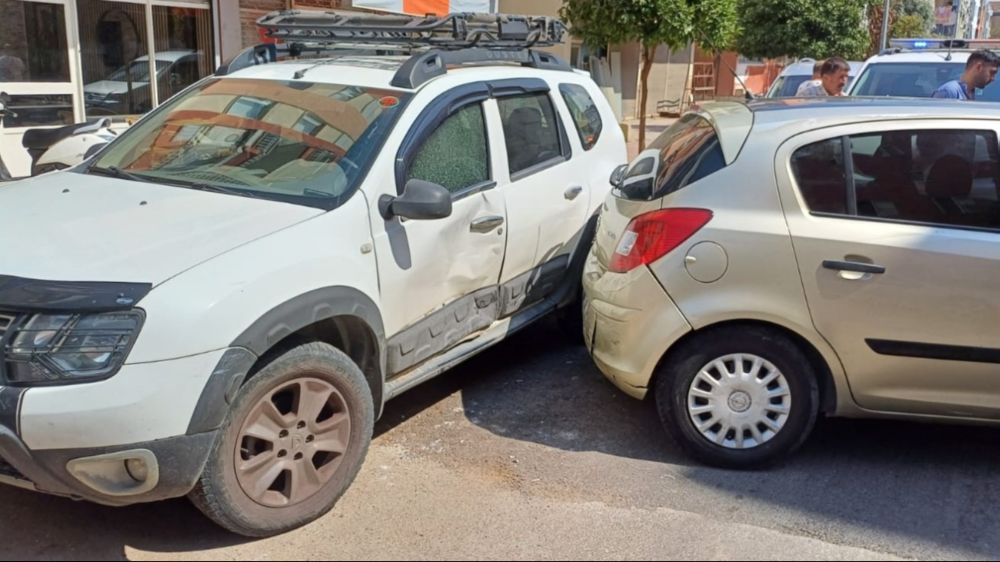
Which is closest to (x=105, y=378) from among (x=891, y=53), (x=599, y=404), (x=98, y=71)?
(x=599, y=404)

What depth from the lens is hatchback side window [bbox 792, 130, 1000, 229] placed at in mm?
4004

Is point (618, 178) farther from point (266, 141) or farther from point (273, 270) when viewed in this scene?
point (273, 270)

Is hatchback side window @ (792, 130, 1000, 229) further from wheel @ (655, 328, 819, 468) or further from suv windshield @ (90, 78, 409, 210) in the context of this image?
suv windshield @ (90, 78, 409, 210)

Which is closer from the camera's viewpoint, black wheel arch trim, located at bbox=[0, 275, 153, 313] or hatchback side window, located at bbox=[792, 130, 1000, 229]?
black wheel arch trim, located at bbox=[0, 275, 153, 313]

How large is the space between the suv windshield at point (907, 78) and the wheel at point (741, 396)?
17.2 ft

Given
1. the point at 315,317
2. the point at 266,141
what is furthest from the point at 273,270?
the point at 266,141

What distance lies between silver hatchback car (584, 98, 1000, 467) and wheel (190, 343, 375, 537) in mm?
1366

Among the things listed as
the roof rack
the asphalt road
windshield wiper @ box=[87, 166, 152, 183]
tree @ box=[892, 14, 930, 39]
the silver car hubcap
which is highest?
tree @ box=[892, 14, 930, 39]

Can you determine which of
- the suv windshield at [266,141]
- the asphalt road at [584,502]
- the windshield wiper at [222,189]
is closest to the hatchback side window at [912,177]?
the asphalt road at [584,502]

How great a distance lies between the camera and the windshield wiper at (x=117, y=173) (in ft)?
13.6

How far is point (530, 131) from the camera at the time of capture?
5188 millimetres

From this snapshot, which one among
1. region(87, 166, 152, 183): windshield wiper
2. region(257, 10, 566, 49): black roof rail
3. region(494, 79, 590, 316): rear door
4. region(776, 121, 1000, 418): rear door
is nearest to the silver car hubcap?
region(776, 121, 1000, 418): rear door

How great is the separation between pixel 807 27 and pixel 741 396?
2101cm

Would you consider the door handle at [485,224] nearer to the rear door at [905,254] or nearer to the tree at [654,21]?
the rear door at [905,254]
